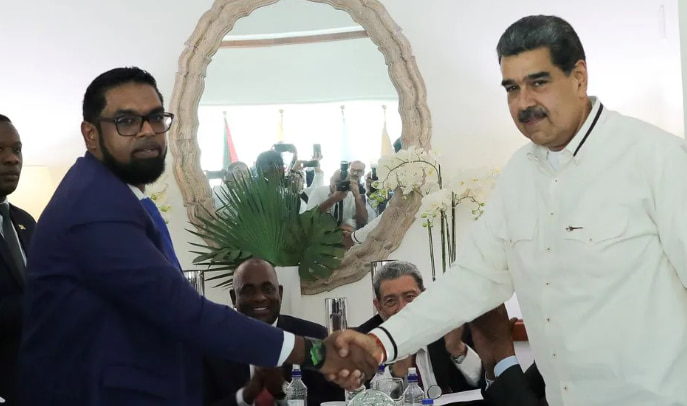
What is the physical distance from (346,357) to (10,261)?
1.29 m

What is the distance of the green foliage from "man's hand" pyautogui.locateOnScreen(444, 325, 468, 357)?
141 cm

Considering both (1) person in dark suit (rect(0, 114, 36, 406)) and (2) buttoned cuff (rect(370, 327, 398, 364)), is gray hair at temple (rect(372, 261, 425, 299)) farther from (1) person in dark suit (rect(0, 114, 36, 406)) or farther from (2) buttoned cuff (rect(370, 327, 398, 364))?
(1) person in dark suit (rect(0, 114, 36, 406))

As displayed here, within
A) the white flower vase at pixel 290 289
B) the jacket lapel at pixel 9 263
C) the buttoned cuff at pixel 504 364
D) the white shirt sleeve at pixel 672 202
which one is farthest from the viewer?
the white flower vase at pixel 290 289

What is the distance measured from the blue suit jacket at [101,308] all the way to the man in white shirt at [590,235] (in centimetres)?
87

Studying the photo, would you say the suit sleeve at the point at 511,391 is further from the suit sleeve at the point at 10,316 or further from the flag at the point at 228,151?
the flag at the point at 228,151

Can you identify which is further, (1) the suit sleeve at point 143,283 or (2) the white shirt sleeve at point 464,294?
(2) the white shirt sleeve at point 464,294

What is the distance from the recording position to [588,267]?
6.98ft

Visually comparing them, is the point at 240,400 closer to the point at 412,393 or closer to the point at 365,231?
the point at 412,393

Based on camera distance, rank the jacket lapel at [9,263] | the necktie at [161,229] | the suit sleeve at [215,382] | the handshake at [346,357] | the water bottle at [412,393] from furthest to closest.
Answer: the suit sleeve at [215,382]
the jacket lapel at [9,263]
the water bottle at [412,393]
the handshake at [346,357]
the necktie at [161,229]

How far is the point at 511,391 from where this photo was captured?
2521 mm

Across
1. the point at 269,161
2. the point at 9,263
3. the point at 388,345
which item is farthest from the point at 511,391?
the point at 269,161

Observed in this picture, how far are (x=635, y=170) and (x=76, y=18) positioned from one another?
3.97 metres

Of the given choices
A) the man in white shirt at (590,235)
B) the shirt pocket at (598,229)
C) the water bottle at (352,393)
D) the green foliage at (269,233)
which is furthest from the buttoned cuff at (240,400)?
the shirt pocket at (598,229)

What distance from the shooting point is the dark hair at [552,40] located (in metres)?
2.21
